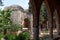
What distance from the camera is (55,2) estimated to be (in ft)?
54.0

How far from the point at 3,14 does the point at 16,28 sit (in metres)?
1.87

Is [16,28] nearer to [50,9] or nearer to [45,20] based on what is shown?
[50,9]

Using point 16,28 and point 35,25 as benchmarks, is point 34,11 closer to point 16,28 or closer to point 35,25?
point 35,25

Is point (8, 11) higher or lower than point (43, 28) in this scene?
higher

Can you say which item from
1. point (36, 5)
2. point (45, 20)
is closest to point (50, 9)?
point (36, 5)

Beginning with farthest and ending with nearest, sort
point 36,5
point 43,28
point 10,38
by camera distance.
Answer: point 43,28 → point 36,5 → point 10,38

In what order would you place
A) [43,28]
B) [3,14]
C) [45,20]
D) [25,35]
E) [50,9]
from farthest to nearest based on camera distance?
[43,28] < [45,20] < [3,14] < [50,9] < [25,35]

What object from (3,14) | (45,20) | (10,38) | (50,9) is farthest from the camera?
(45,20)

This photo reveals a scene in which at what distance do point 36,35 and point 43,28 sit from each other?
1813cm

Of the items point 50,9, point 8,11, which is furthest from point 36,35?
point 8,11

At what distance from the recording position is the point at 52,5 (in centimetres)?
1569

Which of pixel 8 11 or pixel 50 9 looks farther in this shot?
pixel 8 11

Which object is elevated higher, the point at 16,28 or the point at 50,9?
the point at 50,9

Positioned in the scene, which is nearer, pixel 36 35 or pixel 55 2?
pixel 36 35
